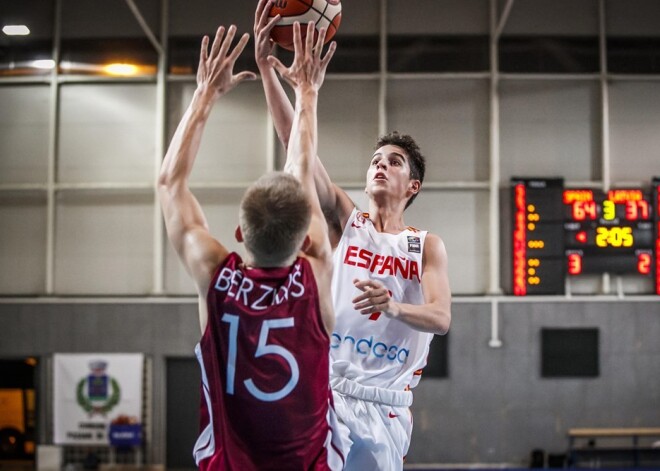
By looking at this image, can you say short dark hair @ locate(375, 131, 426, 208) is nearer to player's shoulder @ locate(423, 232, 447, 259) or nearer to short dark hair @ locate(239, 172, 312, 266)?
player's shoulder @ locate(423, 232, 447, 259)

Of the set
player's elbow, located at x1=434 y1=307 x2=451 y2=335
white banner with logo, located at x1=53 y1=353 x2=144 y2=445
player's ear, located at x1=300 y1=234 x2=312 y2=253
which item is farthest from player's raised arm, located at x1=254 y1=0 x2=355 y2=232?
white banner with logo, located at x1=53 y1=353 x2=144 y2=445

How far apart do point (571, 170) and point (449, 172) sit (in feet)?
6.22

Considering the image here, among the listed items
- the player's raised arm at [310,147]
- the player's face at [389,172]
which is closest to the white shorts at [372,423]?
the player's face at [389,172]

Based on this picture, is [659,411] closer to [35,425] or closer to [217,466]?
[35,425]

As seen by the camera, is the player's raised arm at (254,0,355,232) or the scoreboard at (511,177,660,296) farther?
the scoreboard at (511,177,660,296)

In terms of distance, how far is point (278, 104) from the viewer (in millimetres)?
3150

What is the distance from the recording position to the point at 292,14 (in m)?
3.41

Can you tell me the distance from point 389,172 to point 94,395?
892 cm

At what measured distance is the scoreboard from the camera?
33.7ft

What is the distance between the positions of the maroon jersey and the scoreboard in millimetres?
8455

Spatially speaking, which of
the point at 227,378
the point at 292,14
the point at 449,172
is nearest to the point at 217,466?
the point at 227,378

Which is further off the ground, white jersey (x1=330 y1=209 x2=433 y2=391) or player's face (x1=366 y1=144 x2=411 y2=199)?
player's face (x1=366 y1=144 x2=411 y2=199)

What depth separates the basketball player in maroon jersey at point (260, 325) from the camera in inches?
84.8

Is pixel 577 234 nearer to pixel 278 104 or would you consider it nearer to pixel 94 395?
pixel 94 395
